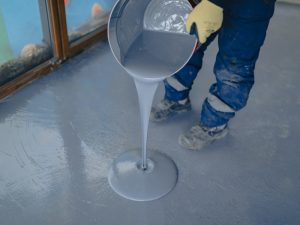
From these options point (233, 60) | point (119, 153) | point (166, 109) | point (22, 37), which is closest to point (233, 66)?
point (233, 60)

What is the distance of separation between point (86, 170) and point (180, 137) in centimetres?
38

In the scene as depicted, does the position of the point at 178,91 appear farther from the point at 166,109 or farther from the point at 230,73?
the point at 230,73

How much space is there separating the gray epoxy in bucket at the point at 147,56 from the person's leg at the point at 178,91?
0.18m

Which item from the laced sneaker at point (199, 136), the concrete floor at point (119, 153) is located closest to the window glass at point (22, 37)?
the concrete floor at point (119, 153)

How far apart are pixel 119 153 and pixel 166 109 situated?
0.95 feet

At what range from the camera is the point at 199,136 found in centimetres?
139

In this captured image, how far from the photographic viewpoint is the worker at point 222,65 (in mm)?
1080

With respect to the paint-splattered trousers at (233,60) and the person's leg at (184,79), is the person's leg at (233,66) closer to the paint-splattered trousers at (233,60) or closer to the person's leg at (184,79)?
the paint-splattered trousers at (233,60)

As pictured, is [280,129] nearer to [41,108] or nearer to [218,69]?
[218,69]

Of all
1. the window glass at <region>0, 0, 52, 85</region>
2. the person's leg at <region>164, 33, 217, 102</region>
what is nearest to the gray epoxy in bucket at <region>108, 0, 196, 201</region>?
the person's leg at <region>164, 33, 217, 102</region>

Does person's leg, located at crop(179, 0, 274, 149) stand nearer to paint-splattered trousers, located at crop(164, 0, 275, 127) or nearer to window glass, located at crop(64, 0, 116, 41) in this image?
paint-splattered trousers, located at crop(164, 0, 275, 127)

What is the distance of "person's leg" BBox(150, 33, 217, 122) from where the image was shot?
1.40 metres

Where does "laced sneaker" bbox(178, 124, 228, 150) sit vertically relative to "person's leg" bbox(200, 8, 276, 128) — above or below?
A: below

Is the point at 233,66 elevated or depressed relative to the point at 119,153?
elevated
